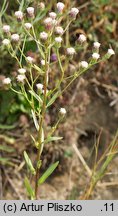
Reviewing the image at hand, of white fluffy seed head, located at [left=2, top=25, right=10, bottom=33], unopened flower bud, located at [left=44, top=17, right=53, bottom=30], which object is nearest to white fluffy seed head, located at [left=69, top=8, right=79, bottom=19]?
unopened flower bud, located at [left=44, top=17, right=53, bottom=30]

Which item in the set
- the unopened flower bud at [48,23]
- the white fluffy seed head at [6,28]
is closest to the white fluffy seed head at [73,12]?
the unopened flower bud at [48,23]

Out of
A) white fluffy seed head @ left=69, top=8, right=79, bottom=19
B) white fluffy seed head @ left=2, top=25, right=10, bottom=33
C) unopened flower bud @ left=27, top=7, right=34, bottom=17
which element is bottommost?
white fluffy seed head @ left=2, top=25, right=10, bottom=33

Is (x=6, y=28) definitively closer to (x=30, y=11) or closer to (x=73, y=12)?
(x=30, y=11)

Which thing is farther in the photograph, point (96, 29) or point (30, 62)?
point (96, 29)

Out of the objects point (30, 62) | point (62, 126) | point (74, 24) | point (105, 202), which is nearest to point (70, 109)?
point (62, 126)

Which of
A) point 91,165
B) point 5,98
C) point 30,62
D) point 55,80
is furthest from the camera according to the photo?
point 91,165

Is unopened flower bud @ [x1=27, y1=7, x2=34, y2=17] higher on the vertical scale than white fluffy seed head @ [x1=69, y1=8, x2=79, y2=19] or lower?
higher

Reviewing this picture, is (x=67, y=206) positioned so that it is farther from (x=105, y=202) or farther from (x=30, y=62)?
(x=30, y=62)

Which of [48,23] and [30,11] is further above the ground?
[30,11]

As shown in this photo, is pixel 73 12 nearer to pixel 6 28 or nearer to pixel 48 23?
pixel 48 23

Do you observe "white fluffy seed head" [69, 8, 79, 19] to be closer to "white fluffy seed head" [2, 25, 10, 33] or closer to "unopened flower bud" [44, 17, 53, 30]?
"unopened flower bud" [44, 17, 53, 30]

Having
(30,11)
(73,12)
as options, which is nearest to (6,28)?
(30,11)
